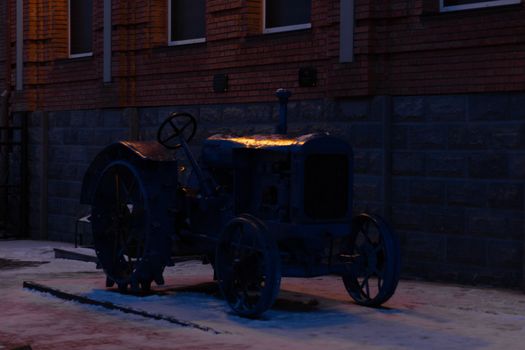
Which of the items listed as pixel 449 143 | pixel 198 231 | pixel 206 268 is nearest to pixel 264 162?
pixel 198 231

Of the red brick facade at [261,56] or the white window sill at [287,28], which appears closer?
the red brick facade at [261,56]

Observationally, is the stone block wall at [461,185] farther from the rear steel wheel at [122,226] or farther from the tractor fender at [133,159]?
the rear steel wheel at [122,226]

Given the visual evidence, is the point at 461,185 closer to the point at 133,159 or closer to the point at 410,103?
the point at 410,103

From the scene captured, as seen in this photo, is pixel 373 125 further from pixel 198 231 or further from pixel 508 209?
pixel 198 231

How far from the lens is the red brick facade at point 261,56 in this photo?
36.4ft

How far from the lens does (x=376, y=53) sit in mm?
12039

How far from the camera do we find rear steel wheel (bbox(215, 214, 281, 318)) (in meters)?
8.41

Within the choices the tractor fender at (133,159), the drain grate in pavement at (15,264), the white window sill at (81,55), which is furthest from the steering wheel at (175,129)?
the white window sill at (81,55)

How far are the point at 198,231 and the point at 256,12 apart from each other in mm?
4702

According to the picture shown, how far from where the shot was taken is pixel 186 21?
15164 millimetres

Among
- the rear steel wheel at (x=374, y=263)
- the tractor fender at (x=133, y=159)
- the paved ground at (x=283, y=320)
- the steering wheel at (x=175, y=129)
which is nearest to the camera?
the paved ground at (x=283, y=320)

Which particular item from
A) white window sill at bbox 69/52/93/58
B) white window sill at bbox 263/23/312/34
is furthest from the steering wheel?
white window sill at bbox 69/52/93/58

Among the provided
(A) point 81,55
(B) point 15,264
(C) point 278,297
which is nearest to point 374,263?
(C) point 278,297

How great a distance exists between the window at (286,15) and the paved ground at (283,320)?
3.65 metres
